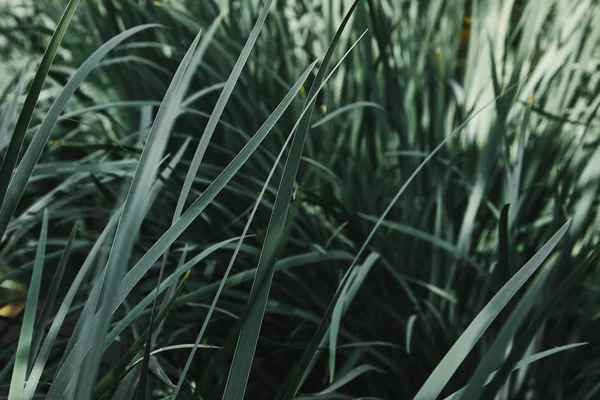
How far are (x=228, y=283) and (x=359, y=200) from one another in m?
0.32

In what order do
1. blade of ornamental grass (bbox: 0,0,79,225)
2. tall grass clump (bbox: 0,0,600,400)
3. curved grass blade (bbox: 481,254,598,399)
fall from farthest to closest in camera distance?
tall grass clump (bbox: 0,0,600,400), blade of ornamental grass (bbox: 0,0,79,225), curved grass blade (bbox: 481,254,598,399)

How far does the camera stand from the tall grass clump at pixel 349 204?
641 mm

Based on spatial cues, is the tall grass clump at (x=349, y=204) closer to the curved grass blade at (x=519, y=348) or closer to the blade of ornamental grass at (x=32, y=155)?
the blade of ornamental grass at (x=32, y=155)

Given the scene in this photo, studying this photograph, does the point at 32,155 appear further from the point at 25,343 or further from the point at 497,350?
the point at 497,350

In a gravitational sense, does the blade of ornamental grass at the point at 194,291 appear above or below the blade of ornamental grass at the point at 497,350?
below

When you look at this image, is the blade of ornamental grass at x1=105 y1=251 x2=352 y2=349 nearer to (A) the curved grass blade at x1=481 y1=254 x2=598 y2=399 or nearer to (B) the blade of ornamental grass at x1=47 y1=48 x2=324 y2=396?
(B) the blade of ornamental grass at x1=47 y1=48 x2=324 y2=396

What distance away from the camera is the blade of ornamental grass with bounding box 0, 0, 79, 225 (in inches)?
16.6

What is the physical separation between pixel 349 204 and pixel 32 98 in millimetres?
498

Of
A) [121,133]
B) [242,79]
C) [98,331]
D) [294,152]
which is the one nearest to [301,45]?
[242,79]

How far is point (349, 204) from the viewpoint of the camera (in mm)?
858

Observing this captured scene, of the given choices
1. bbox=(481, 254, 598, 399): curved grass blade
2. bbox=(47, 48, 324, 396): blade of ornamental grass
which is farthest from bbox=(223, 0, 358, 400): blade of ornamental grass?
bbox=(481, 254, 598, 399): curved grass blade

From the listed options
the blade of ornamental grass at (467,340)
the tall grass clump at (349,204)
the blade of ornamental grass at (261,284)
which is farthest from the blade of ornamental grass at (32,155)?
the blade of ornamental grass at (467,340)

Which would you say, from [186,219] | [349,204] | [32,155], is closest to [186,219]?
[186,219]

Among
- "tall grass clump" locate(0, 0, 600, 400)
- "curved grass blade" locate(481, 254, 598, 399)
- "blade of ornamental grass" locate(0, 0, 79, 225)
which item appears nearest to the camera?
"curved grass blade" locate(481, 254, 598, 399)
